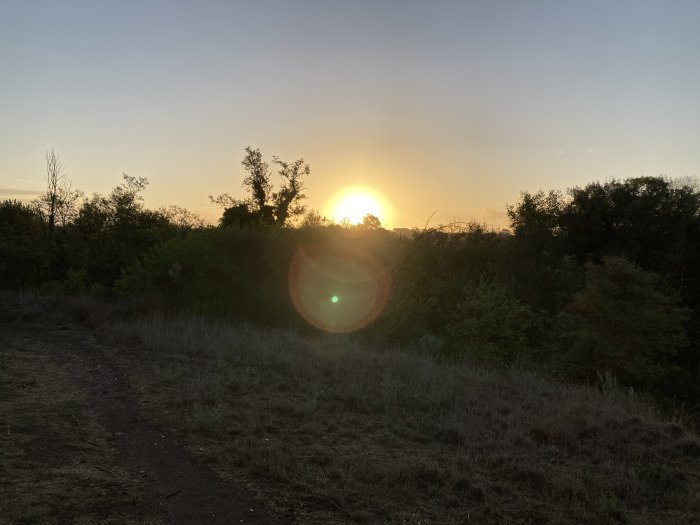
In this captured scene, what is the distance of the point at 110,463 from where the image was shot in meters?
5.90

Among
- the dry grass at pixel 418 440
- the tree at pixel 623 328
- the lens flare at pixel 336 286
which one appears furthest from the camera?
the lens flare at pixel 336 286

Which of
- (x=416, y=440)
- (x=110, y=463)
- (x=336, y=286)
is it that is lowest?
(x=416, y=440)

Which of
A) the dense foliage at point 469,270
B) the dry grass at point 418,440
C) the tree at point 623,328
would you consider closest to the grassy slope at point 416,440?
the dry grass at point 418,440

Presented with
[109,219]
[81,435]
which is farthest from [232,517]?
[109,219]

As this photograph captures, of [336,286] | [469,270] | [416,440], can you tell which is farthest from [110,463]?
[469,270]

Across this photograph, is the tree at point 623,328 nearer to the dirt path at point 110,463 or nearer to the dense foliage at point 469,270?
the dense foliage at point 469,270

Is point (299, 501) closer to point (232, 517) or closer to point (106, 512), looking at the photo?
point (232, 517)

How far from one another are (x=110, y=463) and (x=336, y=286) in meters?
16.3

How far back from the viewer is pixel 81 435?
6730 mm

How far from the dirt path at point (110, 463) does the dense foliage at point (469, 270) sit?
10.3m

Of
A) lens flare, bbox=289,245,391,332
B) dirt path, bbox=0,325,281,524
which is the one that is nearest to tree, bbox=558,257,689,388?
lens flare, bbox=289,245,391,332

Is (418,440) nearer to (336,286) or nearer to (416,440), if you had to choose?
(416,440)

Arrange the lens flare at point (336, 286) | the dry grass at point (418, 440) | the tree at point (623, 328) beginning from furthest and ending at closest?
the lens flare at point (336, 286) < the tree at point (623, 328) < the dry grass at point (418, 440)

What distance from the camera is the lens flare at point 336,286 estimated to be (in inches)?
826
